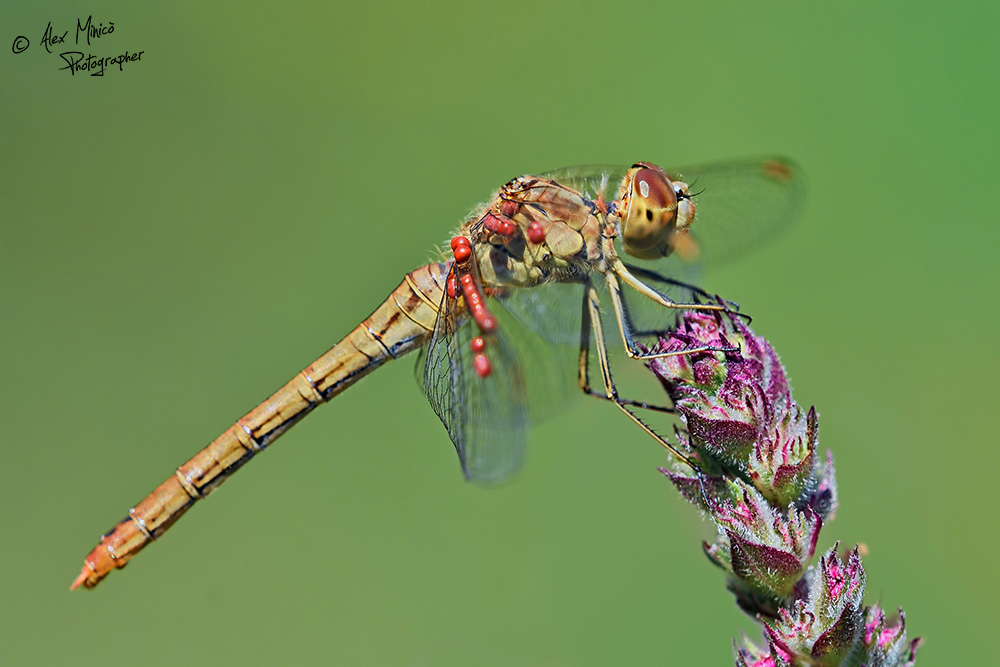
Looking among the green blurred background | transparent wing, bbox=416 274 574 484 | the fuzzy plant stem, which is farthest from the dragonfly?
the green blurred background

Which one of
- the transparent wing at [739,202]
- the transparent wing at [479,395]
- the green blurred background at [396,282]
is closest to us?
the transparent wing at [479,395]

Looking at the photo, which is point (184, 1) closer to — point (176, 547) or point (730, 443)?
point (176, 547)

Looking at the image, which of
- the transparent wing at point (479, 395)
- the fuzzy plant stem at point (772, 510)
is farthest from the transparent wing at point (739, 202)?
the fuzzy plant stem at point (772, 510)

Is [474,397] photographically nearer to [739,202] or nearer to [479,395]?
[479,395]

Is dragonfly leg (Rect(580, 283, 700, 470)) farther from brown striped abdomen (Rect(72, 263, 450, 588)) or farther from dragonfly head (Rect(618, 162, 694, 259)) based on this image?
brown striped abdomen (Rect(72, 263, 450, 588))

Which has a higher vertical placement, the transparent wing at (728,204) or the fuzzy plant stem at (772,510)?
the transparent wing at (728,204)

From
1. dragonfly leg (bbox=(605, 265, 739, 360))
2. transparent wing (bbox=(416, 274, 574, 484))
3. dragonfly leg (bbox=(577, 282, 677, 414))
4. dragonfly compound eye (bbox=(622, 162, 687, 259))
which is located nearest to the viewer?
dragonfly leg (bbox=(605, 265, 739, 360))

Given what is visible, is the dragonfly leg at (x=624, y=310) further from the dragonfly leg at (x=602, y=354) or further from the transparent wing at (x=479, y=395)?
the transparent wing at (x=479, y=395)
